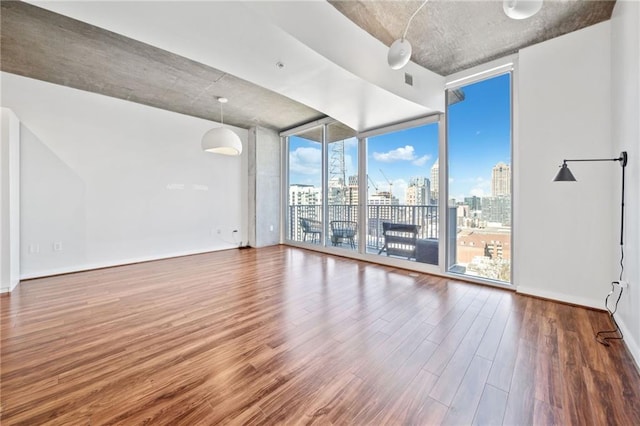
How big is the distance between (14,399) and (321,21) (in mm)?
3382

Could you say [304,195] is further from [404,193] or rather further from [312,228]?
[404,193]

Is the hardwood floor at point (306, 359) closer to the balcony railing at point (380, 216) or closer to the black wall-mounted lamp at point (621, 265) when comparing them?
the black wall-mounted lamp at point (621, 265)

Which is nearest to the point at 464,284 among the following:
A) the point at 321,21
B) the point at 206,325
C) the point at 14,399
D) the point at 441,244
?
the point at 441,244

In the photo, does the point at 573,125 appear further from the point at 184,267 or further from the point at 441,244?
the point at 184,267

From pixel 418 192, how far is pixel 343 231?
5.94 ft

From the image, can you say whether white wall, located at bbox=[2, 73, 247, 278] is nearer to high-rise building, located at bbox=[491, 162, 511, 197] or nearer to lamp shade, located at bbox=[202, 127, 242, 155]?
lamp shade, located at bbox=[202, 127, 242, 155]

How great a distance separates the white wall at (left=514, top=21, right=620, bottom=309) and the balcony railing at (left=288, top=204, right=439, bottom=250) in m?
1.22

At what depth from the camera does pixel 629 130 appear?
1975 millimetres

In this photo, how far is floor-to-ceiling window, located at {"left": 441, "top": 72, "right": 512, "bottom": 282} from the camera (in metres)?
3.19

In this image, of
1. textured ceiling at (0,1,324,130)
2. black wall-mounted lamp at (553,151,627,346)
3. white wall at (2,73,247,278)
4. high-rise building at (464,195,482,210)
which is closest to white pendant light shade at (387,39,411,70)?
black wall-mounted lamp at (553,151,627,346)

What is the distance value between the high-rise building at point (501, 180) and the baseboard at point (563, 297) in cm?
118

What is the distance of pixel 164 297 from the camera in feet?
9.37

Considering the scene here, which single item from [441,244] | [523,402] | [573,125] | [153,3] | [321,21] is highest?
[321,21]

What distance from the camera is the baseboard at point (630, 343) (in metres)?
1.68
